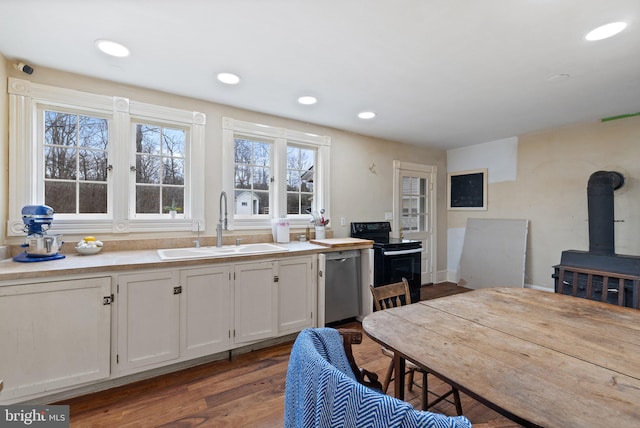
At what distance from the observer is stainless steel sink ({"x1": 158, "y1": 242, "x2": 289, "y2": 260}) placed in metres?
2.33

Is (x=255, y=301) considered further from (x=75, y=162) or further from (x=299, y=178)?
(x=75, y=162)

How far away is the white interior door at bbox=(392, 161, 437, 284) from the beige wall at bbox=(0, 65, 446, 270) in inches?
6.8

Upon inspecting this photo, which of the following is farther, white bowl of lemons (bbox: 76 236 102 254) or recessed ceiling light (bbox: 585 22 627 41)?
white bowl of lemons (bbox: 76 236 102 254)

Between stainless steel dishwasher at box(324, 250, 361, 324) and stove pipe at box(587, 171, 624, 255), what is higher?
stove pipe at box(587, 171, 624, 255)

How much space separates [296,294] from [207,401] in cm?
111

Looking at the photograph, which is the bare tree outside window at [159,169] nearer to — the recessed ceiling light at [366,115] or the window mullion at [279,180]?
the window mullion at [279,180]

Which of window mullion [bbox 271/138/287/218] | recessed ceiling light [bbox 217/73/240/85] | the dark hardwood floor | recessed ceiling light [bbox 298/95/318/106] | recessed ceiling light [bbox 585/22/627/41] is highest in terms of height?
recessed ceiling light [bbox 217/73/240/85]

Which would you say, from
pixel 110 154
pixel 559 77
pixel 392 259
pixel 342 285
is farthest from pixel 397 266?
A: pixel 110 154

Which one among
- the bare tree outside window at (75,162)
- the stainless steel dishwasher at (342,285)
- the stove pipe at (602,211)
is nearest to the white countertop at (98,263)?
the bare tree outside window at (75,162)

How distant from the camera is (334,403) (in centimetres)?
63

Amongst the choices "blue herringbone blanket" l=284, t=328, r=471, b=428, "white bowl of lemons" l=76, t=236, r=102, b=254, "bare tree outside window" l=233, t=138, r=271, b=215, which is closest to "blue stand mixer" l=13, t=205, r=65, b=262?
"white bowl of lemons" l=76, t=236, r=102, b=254

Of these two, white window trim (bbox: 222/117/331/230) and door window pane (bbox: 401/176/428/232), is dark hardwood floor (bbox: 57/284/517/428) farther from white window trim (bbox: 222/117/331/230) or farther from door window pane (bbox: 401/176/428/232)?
door window pane (bbox: 401/176/428/232)

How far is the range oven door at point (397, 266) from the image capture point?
3.45 meters

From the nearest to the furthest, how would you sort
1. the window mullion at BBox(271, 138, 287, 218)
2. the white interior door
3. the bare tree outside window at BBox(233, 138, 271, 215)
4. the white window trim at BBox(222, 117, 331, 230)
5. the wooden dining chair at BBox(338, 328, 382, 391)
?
the wooden dining chair at BBox(338, 328, 382, 391)
the white window trim at BBox(222, 117, 331, 230)
the bare tree outside window at BBox(233, 138, 271, 215)
the window mullion at BBox(271, 138, 287, 218)
the white interior door
